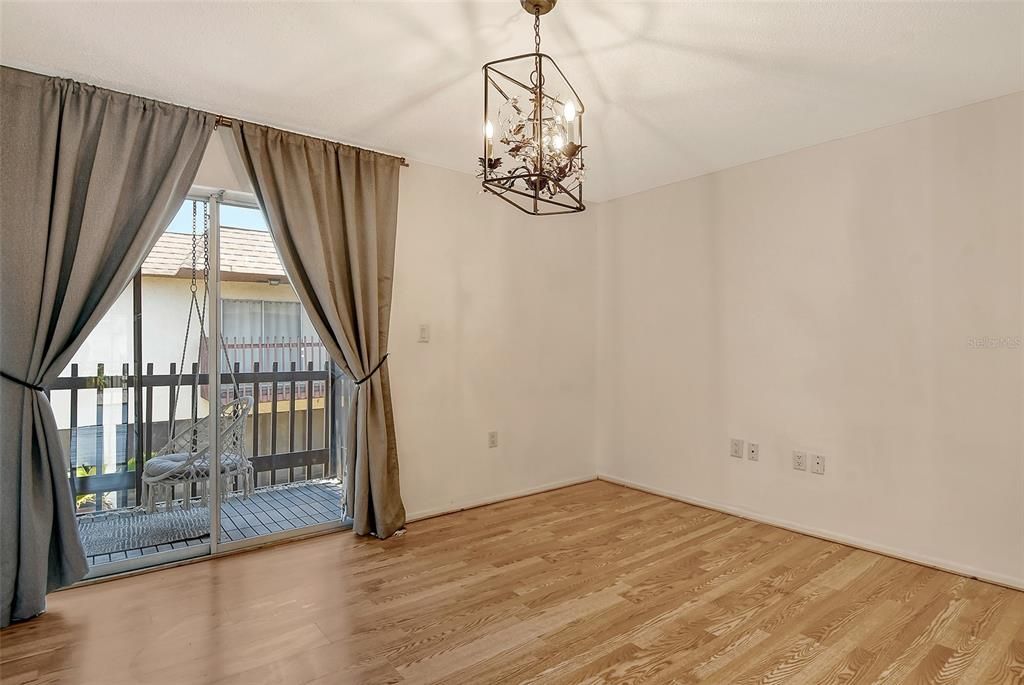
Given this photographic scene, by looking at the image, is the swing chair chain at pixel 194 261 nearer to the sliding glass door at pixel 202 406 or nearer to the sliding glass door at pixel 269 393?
the sliding glass door at pixel 202 406

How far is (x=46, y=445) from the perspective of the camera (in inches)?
95.9

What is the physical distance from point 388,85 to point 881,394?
10.5ft

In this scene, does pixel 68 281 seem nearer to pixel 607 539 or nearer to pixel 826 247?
pixel 607 539

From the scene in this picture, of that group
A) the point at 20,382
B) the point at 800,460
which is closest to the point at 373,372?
the point at 20,382

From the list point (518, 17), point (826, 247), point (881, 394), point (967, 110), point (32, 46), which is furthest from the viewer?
point (826, 247)

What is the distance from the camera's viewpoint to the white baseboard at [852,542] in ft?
9.04

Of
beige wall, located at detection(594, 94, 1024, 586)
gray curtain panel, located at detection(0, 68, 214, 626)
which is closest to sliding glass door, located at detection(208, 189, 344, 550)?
gray curtain panel, located at detection(0, 68, 214, 626)

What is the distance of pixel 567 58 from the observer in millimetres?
2422

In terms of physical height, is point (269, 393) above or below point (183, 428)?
above

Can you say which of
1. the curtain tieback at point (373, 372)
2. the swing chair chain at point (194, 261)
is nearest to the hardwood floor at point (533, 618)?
the curtain tieback at point (373, 372)

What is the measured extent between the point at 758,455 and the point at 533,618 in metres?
2.10

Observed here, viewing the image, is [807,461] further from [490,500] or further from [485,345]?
[485,345]

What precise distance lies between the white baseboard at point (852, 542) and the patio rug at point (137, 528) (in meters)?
3.15

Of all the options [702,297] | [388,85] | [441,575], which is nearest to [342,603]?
[441,575]
